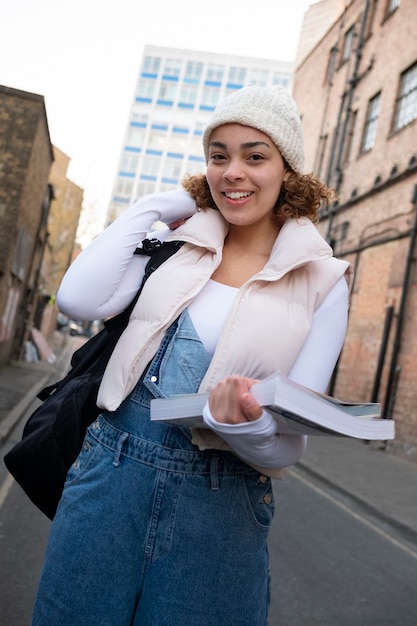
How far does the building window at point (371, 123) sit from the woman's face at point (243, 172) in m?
17.3

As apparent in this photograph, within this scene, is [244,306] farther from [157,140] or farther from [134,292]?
[157,140]

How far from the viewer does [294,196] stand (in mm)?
2016

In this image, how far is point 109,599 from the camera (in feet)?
5.51

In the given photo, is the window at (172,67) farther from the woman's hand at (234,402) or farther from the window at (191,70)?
the woman's hand at (234,402)

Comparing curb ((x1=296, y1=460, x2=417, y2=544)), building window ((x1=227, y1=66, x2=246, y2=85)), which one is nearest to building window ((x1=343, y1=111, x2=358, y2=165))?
curb ((x1=296, y1=460, x2=417, y2=544))

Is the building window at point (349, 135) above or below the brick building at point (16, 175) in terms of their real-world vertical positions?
above

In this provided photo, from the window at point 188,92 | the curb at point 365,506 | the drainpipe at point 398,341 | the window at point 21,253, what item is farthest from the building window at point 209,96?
the curb at point 365,506

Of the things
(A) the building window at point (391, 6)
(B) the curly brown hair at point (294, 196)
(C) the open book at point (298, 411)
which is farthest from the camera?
(A) the building window at point (391, 6)

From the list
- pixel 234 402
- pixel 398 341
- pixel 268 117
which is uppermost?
pixel 398 341

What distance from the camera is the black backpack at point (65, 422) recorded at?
1.97 m

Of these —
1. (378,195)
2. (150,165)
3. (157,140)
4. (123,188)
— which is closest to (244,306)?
(378,195)

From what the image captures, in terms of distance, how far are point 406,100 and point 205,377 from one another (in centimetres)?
1644

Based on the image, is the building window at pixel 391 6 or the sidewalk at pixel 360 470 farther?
the building window at pixel 391 6

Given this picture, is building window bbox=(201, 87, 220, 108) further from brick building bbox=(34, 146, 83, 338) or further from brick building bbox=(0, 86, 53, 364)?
brick building bbox=(0, 86, 53, 364)
